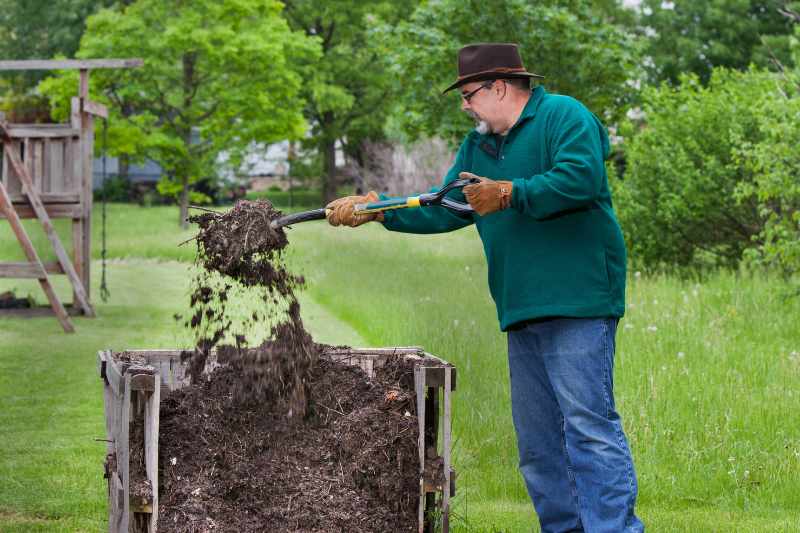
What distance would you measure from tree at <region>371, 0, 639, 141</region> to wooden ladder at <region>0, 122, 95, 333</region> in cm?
974

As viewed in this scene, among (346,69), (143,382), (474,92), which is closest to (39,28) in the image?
(346,69)

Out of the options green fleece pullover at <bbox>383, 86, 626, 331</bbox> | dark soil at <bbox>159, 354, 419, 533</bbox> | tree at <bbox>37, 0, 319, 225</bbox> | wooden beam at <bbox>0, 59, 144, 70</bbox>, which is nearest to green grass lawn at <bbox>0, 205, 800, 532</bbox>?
dark soil at <bbox>159, 354, 419, 533</bbox>

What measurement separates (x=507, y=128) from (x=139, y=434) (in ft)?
5.94

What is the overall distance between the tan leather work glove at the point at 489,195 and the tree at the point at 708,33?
36000 mm

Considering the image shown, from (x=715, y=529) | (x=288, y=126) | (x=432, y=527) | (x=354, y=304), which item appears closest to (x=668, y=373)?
(x=715, y=529)

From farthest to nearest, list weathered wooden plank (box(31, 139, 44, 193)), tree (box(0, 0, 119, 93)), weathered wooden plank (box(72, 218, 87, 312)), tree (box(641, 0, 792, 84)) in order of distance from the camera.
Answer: tree (box(0, 0, 119, 93)) < tree (box(641, 0, 792, 84)) < weathered wooden plank (box(72, 218, 87, 312)) < weathered wooden plank (box(31, 139, 44, 193))

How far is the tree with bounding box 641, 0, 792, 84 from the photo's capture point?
39.8 metres

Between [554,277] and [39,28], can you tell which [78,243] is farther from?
[39,28]

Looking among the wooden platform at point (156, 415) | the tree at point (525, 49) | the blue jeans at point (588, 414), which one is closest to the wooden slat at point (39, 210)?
the wooden platform at point (156, 415)

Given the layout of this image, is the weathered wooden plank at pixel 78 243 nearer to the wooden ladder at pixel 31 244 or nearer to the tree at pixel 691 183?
the wooden ladder at pixel 31 244

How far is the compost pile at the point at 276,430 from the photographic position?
175 inches

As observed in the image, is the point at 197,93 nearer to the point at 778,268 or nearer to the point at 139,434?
the point at 778,268

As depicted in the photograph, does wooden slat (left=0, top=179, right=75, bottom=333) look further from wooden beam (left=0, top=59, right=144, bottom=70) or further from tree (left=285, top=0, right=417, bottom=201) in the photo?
tree (left=285, top=0, right=417, bottom=201)

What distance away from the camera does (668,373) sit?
26.2ft
